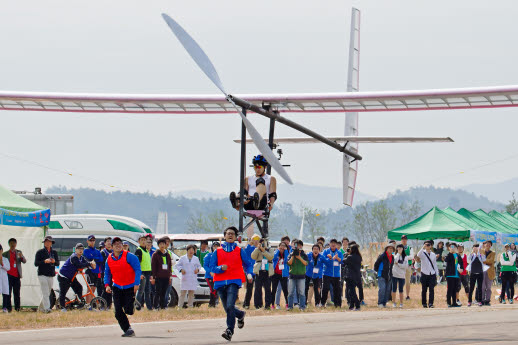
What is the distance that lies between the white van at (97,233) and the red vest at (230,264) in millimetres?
8593

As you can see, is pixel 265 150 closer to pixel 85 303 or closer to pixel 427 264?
pixel 85 303

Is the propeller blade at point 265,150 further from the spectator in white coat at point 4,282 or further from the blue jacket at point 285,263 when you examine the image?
the spectator in white coat at point 4,282

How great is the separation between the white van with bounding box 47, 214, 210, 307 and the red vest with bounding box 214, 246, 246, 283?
8593mm

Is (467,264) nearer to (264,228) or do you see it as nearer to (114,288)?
(264,228)

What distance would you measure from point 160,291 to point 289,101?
5745mm

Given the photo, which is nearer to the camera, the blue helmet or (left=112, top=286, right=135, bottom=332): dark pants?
(left=112, top=286, right=135, bottom=332): dark pants

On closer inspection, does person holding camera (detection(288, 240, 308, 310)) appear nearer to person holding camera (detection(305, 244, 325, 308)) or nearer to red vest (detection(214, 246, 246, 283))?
person holding camera (detection(305, 244, 325, 308))

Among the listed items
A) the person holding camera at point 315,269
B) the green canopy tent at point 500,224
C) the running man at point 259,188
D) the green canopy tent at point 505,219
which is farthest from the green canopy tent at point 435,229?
the running man at point 259,188

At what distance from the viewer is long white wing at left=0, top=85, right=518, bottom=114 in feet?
63.4

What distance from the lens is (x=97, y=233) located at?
23.0 metres

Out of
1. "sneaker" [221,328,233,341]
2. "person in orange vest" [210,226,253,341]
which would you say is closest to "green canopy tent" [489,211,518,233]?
"person in orange vest" [210,226,253,341]

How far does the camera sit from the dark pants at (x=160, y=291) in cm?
2098

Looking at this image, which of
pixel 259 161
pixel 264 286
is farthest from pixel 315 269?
pixel 259 161

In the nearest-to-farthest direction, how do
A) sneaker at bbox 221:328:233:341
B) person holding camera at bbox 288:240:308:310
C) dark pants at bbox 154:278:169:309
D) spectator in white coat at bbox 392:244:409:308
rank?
sneaker at bbox 221:328:233:341
dark pants at bbox 154:278:169:309
person holding camera at bbox 288:240:308:310
spectator in white coat at bbox 392:244:409:308
